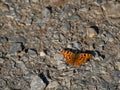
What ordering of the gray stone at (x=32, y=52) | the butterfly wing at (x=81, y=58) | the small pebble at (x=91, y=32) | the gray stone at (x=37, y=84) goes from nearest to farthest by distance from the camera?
the gray stone at (x=37, y=84)
the butterfly wing at (x=81, y=58)
the gray stone at (x=32, y=52)
the small pebble at (x=91, y=32)

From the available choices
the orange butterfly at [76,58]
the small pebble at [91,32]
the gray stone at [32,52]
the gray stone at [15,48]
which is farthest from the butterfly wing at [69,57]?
the gray stone at [15,48]

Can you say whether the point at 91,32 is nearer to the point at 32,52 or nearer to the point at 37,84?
the point at 32,52

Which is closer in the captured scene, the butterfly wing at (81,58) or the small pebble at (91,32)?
the butterfly wing at (81,58)

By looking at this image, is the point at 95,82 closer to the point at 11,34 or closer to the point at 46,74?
the point at 46,74

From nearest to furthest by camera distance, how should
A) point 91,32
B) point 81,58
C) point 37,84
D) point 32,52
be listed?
point 37,84
point 81,58
point 32,52
point 91,32

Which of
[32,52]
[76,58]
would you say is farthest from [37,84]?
[76,58]

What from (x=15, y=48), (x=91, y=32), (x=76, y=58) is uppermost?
(x=91, y=32)

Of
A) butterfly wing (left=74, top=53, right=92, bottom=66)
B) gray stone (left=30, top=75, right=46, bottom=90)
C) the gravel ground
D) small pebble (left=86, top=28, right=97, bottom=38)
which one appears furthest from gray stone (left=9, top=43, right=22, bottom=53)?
small pebble (left=86, top=28, right=97, bottom=38)

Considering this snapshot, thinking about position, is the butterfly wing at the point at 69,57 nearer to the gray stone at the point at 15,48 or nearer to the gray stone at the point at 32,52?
the gray stone at the point at 32,52
